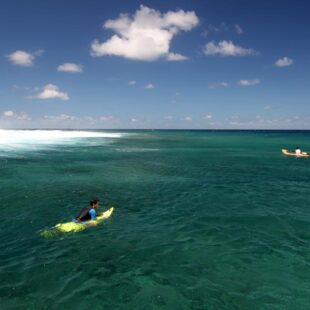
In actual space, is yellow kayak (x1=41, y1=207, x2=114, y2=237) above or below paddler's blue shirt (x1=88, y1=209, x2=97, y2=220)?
below

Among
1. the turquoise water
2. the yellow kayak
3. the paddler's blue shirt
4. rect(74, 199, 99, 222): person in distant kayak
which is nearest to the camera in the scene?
the turquoise water

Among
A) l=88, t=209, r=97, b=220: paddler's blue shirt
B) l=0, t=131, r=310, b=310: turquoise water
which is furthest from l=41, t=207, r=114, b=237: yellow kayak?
l=0, t=131, r=310, b=310: turquoise water

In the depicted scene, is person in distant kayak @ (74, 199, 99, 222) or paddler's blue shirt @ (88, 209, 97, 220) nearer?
person in distant kayak @ (74, 199, 99, 222)

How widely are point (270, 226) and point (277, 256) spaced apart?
14.1ft

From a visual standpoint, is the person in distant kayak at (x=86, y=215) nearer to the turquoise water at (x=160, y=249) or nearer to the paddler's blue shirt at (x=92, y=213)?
the paddler's blue shirt at (x=92, y=213)

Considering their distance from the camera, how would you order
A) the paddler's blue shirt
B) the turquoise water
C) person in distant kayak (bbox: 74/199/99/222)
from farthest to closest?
the paddler's blue shirt < person in distant kayak (bbox: 74/199/99/222) < the turquoise water

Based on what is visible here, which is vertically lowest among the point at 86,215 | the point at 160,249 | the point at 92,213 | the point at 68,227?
the point at 160,249

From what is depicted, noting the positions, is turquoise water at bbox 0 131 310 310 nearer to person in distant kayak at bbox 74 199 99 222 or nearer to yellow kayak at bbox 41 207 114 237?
yellow kayak at bbox 41 207 114 237

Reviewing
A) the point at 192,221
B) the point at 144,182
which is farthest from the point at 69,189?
the point at 192,221

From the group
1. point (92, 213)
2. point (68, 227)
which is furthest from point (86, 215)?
point (68, 227)

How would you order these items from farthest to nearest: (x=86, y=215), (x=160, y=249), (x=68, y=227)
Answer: (x=86, y=215) → (x=68, y=227) → (x=160, y=249)

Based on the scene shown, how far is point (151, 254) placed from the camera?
1516cm

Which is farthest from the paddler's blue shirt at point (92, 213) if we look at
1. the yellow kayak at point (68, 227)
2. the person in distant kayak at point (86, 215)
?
the yellow kayak at point (68, 227)

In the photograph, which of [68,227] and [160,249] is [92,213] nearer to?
[68,227]
